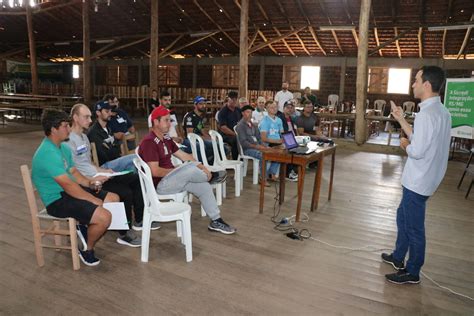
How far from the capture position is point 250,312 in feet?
8.14

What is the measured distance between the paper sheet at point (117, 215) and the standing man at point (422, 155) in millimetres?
2131

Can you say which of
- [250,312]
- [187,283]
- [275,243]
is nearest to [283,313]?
[250,312]

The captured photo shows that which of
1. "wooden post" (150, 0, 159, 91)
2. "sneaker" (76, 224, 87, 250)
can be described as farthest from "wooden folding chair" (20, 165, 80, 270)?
"wooden post" (150, 0, 159, 91)

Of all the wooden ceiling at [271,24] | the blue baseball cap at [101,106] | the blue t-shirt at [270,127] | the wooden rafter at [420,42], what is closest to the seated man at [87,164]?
the blue baseball cap at [101,106]

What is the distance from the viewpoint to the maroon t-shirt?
3.41m

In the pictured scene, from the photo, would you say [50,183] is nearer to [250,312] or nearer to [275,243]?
[250,312]

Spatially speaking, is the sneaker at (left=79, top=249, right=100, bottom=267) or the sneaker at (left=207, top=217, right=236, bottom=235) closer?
the sneaker at (left=79, top=249, right=100, bottom=267)

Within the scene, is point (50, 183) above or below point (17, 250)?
above

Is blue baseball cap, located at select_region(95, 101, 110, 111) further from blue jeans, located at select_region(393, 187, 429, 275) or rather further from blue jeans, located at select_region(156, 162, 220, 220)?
blue jeans, located at select_region(393, 187, 429, 275)

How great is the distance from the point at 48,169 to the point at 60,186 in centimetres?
18

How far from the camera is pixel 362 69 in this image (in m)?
9.18

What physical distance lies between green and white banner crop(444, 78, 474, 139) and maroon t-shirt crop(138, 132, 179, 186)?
5.83 metres

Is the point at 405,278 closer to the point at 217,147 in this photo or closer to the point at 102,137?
the point at 217,147

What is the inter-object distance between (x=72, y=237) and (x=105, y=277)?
39 centimetres
